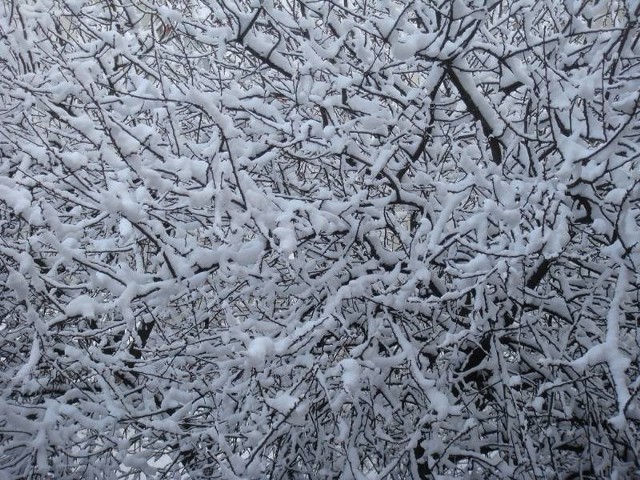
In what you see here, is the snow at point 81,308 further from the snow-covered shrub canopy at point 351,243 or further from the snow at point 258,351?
the snow at point 258,351

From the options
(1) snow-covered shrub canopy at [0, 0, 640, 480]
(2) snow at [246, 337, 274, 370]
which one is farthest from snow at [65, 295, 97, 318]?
(2) snow at [246, 337, 274, 370]

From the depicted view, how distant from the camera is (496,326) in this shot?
133 inches

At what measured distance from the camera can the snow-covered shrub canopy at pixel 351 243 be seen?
8.31 ft

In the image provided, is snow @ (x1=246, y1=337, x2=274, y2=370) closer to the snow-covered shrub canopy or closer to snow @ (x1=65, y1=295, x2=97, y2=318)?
the snow-covered shrub canopy

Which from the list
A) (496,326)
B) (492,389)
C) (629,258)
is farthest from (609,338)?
(492,389)

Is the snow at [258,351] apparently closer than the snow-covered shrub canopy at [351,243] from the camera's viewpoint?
Yes

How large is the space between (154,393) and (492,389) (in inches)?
92.3

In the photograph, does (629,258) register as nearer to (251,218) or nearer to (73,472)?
(251,218)

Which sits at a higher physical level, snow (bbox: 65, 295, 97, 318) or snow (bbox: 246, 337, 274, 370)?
snow (bbox: 65, 295, 97, 318)

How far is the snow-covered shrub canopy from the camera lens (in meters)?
2.53

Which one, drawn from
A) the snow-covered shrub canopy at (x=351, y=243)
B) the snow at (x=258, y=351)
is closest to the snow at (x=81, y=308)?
the snow-covered shrub canopy at (x=351, y=243)

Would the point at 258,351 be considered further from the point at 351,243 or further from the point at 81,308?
the point at 351,243

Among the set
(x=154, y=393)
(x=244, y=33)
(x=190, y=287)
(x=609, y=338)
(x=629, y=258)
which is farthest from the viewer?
(x=154, y=393)

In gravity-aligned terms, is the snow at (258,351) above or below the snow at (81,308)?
below
